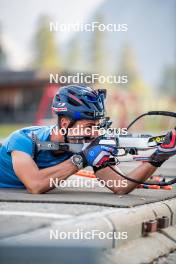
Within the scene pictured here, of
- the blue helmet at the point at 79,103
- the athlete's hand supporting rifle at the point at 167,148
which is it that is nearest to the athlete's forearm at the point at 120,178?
the athlete's hand supporting rifle at the point at 167,148

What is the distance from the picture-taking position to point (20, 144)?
760 centimetres

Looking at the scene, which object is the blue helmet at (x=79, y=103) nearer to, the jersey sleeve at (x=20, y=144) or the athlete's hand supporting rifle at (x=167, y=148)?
the jersey sleeve at (x=20, y=144)

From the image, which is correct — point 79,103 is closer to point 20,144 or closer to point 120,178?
point 20,144

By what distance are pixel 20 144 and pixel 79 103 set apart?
742 mm

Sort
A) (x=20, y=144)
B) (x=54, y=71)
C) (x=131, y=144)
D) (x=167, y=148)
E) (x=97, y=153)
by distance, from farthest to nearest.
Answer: (x=54, y=71) → (x=20, y=144) → (x=131, y=144) → (x=97, y=153) → (x=167, y=148)

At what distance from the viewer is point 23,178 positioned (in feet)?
24.6

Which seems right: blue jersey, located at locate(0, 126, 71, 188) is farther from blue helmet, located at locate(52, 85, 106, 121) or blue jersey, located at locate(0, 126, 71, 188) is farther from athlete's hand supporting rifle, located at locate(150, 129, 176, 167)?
athlete's hand supporting rifle, located at locate(150, 129, 176, 167)

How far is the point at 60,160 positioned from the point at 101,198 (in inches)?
31.2

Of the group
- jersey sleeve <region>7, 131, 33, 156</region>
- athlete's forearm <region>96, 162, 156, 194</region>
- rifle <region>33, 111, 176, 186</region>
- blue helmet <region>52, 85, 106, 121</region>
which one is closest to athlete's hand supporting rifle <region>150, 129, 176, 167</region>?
rifle <region>33, 111, 176, 186</region>

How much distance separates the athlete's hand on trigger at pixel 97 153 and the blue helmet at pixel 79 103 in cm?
35

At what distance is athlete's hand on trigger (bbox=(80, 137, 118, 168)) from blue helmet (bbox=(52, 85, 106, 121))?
0.35 meters

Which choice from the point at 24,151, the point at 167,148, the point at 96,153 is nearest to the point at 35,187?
the point at 24,151

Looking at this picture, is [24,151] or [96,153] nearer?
[96,153]

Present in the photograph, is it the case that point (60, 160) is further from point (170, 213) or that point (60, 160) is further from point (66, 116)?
Answer: point (170, 213)
